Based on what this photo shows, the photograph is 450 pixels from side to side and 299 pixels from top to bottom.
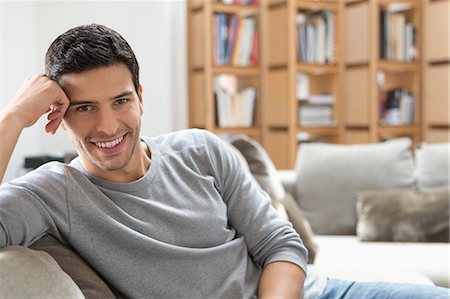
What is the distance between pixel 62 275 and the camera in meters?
1.28

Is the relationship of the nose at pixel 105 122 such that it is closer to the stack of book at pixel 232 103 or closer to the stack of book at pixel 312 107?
the stack of book at pixel 232 103

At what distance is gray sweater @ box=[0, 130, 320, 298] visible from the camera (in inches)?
54.9

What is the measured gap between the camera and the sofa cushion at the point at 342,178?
11.0 feet

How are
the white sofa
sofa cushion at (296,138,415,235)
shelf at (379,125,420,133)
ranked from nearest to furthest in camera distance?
the white sofa
sofa cushion at (296,138,415,235)
shelf at (379,125,420,133)

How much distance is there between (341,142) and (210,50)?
51.9 inches

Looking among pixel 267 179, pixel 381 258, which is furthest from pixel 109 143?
pixel 381 258

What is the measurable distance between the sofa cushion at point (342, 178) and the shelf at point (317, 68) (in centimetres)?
146

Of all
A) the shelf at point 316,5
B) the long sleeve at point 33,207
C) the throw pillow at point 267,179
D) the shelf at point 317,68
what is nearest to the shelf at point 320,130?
the shelf at point 317,68

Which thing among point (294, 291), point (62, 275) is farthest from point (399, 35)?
point (62, 275)

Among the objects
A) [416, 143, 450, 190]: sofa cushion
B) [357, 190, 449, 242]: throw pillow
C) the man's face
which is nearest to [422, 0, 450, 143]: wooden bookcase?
[416, 143, 450, 190]: sofa cushion

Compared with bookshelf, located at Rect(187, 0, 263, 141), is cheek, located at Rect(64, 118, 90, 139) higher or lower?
lower

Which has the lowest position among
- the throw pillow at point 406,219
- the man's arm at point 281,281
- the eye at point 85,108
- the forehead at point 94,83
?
the throw pillow at point 406,219

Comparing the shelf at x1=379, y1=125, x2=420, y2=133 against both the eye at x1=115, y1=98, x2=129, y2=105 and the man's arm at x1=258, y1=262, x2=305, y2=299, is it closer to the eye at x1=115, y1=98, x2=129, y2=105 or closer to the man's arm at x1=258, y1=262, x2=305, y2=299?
the man's arm at x1=258, y1=262, x2=305, y2=299

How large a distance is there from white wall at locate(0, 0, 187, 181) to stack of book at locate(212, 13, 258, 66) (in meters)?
A: 0.24
